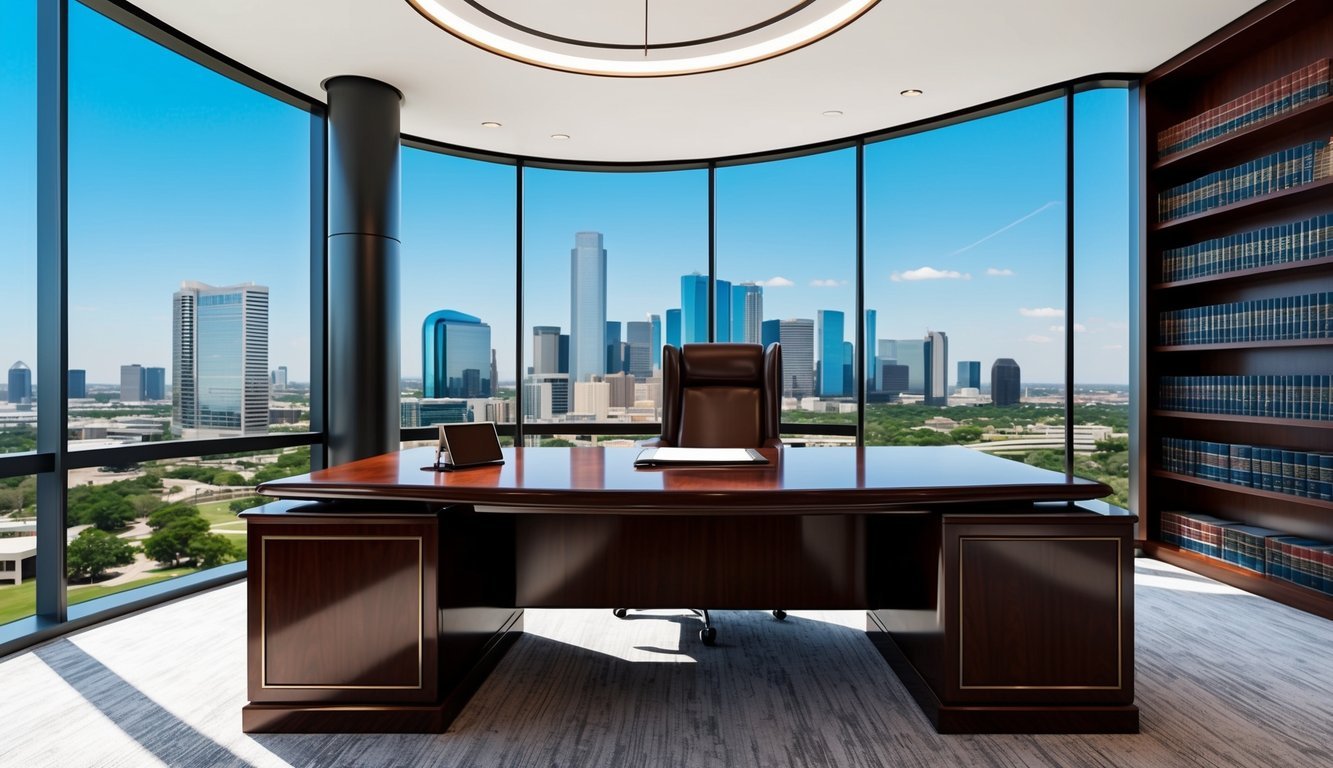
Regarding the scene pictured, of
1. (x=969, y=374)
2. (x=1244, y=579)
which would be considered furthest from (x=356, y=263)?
(x=1244, y=579)

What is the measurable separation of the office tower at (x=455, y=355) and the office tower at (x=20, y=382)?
226 centimetres

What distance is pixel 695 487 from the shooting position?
1.84m

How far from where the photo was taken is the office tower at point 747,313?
5379 millimetres

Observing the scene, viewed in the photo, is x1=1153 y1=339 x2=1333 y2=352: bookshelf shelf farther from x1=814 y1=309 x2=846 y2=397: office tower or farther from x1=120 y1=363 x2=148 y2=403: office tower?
x1=120 y1=363 x2=148 y2=403: office tower

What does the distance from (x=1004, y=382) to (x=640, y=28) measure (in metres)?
3.05

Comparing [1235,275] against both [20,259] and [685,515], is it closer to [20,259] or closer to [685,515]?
[685,515]

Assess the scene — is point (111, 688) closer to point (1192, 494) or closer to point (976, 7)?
point (976, 7)

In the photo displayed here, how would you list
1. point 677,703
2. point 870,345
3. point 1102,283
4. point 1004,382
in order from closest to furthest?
point 677,703, point 1102,283, point 1004,382, point 870,345

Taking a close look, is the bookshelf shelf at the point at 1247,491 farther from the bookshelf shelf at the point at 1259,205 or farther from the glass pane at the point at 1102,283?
the bookshelf shelf at the point at 1259,205

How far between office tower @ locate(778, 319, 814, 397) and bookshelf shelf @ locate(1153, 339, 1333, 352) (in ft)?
6.89

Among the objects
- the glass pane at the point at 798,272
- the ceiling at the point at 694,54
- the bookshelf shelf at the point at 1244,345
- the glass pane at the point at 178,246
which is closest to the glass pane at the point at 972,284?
the glass pane at the point at 798,272

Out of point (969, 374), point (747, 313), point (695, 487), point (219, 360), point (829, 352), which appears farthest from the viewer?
point (747, 313)

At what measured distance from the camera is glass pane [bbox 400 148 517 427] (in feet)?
16.5

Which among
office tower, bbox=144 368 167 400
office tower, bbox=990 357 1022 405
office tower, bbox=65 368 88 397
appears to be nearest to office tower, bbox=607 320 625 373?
office tower, bbox=990 357 1022 405
